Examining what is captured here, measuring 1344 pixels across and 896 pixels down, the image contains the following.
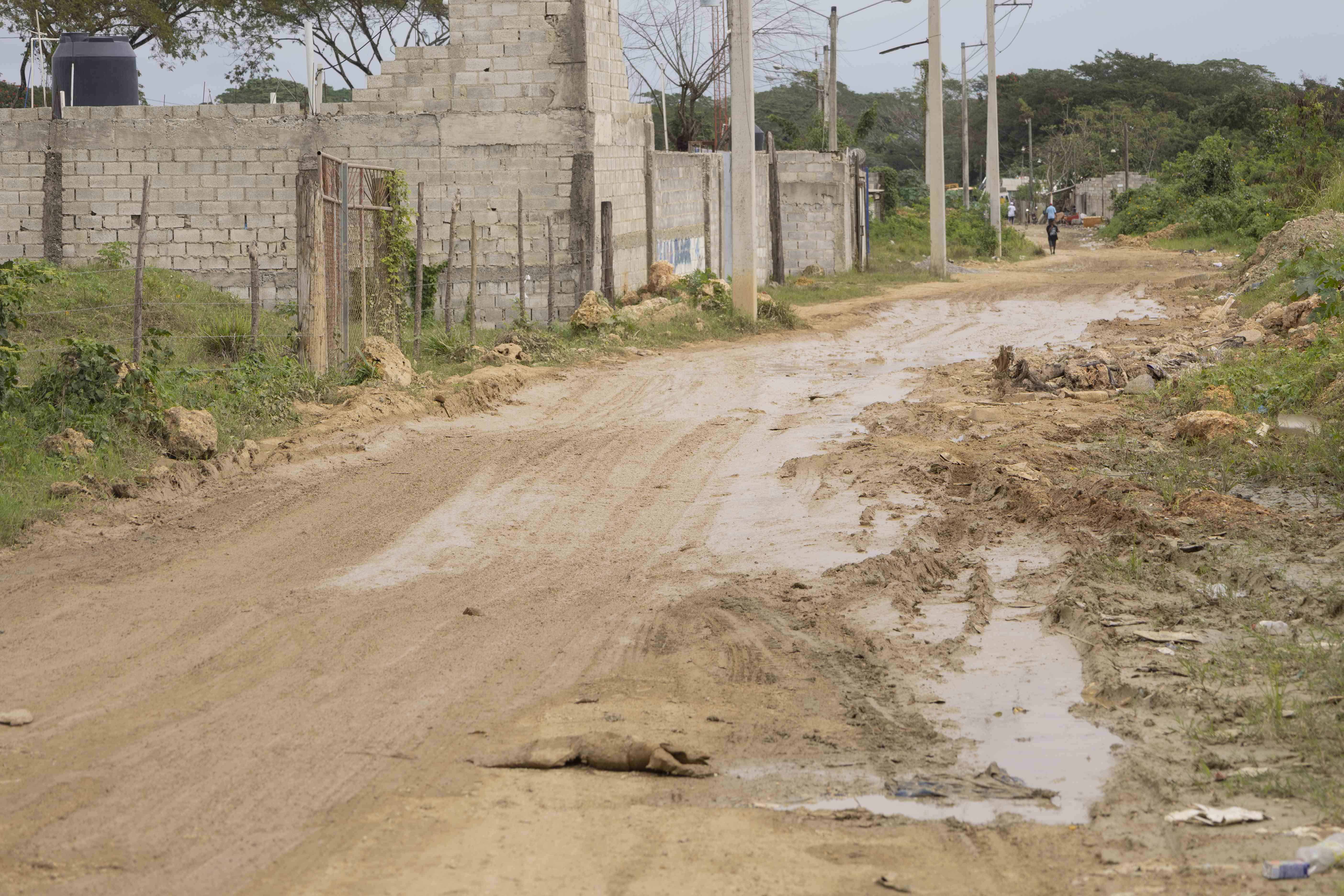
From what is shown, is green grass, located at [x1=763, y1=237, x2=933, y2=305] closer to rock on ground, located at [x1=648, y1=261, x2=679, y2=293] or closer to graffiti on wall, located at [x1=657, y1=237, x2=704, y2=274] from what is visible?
graffiti on wall, located at [x1=657, y1=237, x2=704, y2=274]

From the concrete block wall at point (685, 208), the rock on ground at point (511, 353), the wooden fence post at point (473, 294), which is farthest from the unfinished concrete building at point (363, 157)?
the concrete block wall at point (685, 208)

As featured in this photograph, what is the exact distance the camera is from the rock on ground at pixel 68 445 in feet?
31.5

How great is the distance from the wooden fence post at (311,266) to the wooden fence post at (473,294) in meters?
3.32

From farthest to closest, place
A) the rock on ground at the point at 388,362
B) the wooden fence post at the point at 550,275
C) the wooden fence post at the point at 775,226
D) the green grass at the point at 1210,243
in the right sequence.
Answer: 1. the green grass at the point at 1210,243
2. the wooden fence post at the point at 775,226
3. the wooden fence post at the point at 550,275
4. the rock on ground at the point at 388,362

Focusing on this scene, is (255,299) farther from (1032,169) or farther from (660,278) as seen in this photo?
(1032,169)

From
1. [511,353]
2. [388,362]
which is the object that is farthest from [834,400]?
[388,362]

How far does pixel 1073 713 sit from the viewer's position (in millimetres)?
5414

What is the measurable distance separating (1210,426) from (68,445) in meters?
9.07

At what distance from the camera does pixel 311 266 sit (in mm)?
12891

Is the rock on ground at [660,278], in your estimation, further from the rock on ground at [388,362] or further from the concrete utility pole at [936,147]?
the concrete utility pole at [936,147]

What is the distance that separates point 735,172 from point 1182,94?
6779cm

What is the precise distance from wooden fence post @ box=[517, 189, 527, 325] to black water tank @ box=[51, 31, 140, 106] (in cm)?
762

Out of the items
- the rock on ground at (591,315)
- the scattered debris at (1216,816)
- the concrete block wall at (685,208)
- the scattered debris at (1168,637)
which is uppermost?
the concrete block wall at (685,208)

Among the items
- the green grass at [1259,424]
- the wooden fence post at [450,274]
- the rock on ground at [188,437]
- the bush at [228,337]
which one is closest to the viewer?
the green grass at [1259,424]
